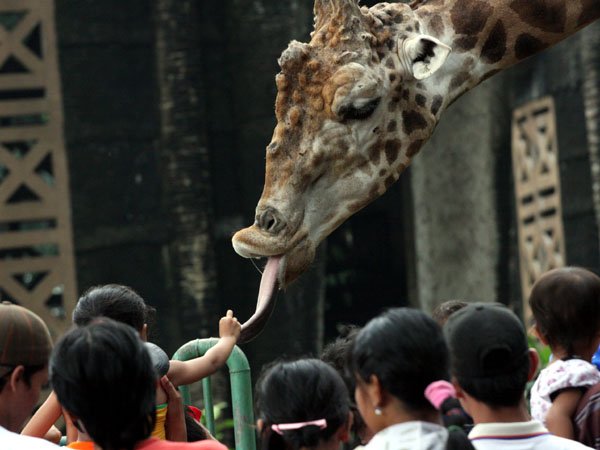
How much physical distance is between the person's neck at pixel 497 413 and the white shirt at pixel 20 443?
98 centimetres

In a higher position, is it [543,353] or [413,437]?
[413,437]

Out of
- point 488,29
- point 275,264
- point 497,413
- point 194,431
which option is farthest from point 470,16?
point 497,413

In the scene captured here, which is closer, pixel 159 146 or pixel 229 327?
pixel 229 327

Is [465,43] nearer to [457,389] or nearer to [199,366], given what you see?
[199,366]

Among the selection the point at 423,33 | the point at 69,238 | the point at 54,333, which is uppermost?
the point at 423,33

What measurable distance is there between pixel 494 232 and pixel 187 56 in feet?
8.51

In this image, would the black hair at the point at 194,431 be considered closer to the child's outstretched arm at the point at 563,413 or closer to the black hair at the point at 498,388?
the child's outstretched arm at the point at 563,413

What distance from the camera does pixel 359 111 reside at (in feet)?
16.6

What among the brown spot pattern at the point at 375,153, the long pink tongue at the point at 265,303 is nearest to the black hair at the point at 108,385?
the long pink tongue at the point at 265,303

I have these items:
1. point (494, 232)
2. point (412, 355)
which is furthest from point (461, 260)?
point (412, 355)

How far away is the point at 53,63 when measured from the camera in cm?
939

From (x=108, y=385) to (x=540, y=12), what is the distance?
3.10 m

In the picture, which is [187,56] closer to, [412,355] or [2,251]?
[2,251]

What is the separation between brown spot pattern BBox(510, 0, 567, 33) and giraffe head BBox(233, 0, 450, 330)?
0.50 metres
